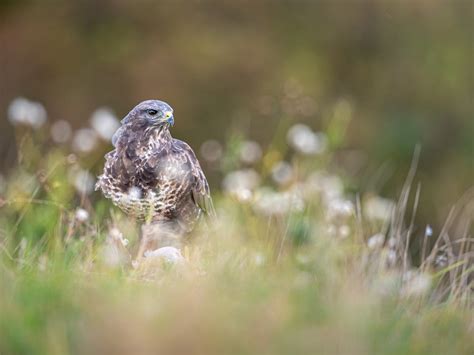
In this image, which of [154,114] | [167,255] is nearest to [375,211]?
[167,255]

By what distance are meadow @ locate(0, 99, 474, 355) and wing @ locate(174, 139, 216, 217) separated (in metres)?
0.10

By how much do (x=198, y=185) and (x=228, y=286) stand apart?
115 centimetres

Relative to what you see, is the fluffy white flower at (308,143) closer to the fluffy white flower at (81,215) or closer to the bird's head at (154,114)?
the fluffy white flower at (81,215)

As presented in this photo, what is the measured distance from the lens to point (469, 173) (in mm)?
14492

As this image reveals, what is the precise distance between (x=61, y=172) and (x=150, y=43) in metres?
9.55

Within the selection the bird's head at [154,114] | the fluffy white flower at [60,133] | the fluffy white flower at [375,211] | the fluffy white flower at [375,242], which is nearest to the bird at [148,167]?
the bird's head at [154,114]

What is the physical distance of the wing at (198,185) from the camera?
5371mm

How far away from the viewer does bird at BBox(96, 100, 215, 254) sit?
5047 mm

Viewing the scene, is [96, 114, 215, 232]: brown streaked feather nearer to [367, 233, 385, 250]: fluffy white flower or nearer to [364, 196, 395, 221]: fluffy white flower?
[367, 233, 385, 250]: fluffy white flower

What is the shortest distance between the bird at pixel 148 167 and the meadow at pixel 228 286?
0.60ft

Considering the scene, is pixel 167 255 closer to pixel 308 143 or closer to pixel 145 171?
pixel 145 171

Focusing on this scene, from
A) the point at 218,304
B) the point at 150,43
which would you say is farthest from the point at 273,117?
the point at 218,304

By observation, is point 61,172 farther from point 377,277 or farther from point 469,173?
point 469,173

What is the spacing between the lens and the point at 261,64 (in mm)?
15531
